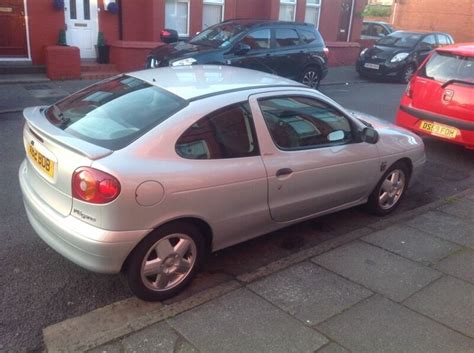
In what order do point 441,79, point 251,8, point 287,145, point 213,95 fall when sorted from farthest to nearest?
point 251,8 < point 441,79 < point 287,145 < point 213,95

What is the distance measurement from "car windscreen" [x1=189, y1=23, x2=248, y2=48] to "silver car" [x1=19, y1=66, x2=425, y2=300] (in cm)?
580

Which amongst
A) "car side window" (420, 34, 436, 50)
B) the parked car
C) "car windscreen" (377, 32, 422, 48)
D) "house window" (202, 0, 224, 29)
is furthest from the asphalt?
the parked car

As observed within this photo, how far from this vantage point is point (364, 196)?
190 inches

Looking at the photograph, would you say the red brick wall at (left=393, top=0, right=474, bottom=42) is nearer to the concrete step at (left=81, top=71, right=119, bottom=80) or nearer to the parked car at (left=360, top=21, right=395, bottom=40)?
the parked car at (left=360, top=21, right=395, bottom=40)

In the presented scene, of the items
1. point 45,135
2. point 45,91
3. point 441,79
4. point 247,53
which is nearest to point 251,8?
point 247,53

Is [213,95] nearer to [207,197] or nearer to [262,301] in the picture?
[207,197]

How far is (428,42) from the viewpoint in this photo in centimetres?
1581

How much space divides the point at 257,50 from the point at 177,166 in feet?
25.4

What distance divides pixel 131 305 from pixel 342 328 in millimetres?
1427

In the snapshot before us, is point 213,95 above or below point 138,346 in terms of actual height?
above

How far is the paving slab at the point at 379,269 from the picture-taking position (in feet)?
12.0

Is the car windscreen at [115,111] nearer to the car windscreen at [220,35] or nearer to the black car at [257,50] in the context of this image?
the black car at [257,50]

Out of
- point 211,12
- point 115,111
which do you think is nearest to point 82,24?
point 211,12

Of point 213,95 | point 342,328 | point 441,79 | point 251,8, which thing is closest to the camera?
point 342,328
